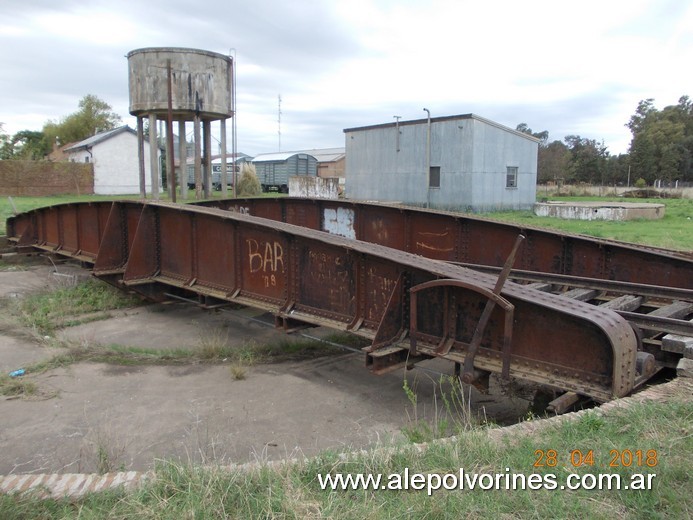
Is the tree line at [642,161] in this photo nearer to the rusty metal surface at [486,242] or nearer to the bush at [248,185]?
the bush at [248,185]

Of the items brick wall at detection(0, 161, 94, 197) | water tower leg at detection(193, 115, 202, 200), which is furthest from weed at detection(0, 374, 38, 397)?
brick wall at detection(0, 161, 94, 197)

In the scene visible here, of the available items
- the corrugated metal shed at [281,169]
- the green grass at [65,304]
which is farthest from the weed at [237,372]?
the corrugated metal shed at [281,169]

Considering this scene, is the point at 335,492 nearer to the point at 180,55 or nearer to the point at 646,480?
the point at 646,480

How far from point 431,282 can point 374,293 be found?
35.3 inches

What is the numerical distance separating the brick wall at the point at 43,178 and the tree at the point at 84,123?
38484 mm

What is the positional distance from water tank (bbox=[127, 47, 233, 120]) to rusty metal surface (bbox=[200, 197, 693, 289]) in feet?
31.7

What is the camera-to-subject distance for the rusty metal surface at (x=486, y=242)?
254 inches

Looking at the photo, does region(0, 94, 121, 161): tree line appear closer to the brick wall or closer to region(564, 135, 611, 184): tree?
the brick wall

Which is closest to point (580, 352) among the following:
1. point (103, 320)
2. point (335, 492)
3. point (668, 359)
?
point (668, 359)

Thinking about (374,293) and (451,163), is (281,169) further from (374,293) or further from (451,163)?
(374,293)

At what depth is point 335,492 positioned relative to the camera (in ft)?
9.40

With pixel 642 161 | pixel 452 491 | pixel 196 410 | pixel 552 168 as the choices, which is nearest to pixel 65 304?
pixel 196 410

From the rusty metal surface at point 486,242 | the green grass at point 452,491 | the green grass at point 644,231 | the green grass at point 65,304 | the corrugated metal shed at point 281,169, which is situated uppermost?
the corrugated metal shed at point 281,169

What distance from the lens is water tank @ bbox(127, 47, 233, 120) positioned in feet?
60.6
